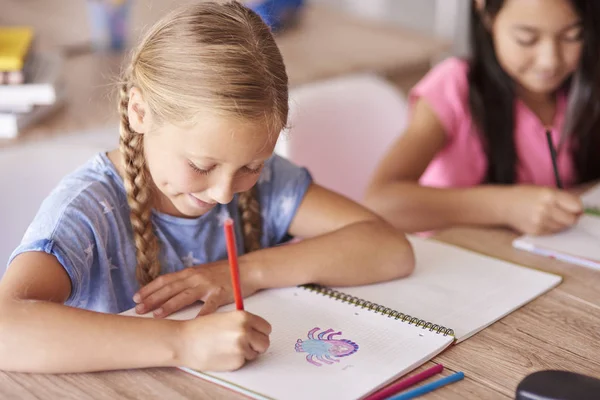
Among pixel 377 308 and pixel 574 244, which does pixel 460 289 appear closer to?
pixel 377 308

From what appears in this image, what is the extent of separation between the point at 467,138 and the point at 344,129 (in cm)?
25

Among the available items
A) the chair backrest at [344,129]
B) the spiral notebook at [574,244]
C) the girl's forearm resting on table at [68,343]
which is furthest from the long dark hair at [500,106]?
the girl's forearm resting on table at [68,343]

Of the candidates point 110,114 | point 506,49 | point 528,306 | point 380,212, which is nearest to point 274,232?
point 380,212

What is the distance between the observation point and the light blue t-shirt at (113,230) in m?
1.06

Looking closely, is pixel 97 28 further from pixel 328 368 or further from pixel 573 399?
pixel 573 399

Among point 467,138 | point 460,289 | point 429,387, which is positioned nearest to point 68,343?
point 429,387

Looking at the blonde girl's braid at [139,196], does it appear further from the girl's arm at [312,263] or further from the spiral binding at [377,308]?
the spiral binding at [377,308]

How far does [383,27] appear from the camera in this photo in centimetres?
276

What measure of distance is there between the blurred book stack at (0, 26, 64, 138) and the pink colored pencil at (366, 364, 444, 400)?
4.17 feet

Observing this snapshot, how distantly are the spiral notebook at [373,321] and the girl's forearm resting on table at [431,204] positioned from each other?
183 mm

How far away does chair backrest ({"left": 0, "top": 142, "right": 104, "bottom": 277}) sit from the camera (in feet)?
4.46

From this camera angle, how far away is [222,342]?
0.92 m

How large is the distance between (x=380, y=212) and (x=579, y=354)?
61 cm

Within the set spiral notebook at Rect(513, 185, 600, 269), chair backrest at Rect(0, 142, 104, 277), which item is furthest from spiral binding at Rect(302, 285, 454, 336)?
chair backrest at Rect(0, 142, 104, 277)
